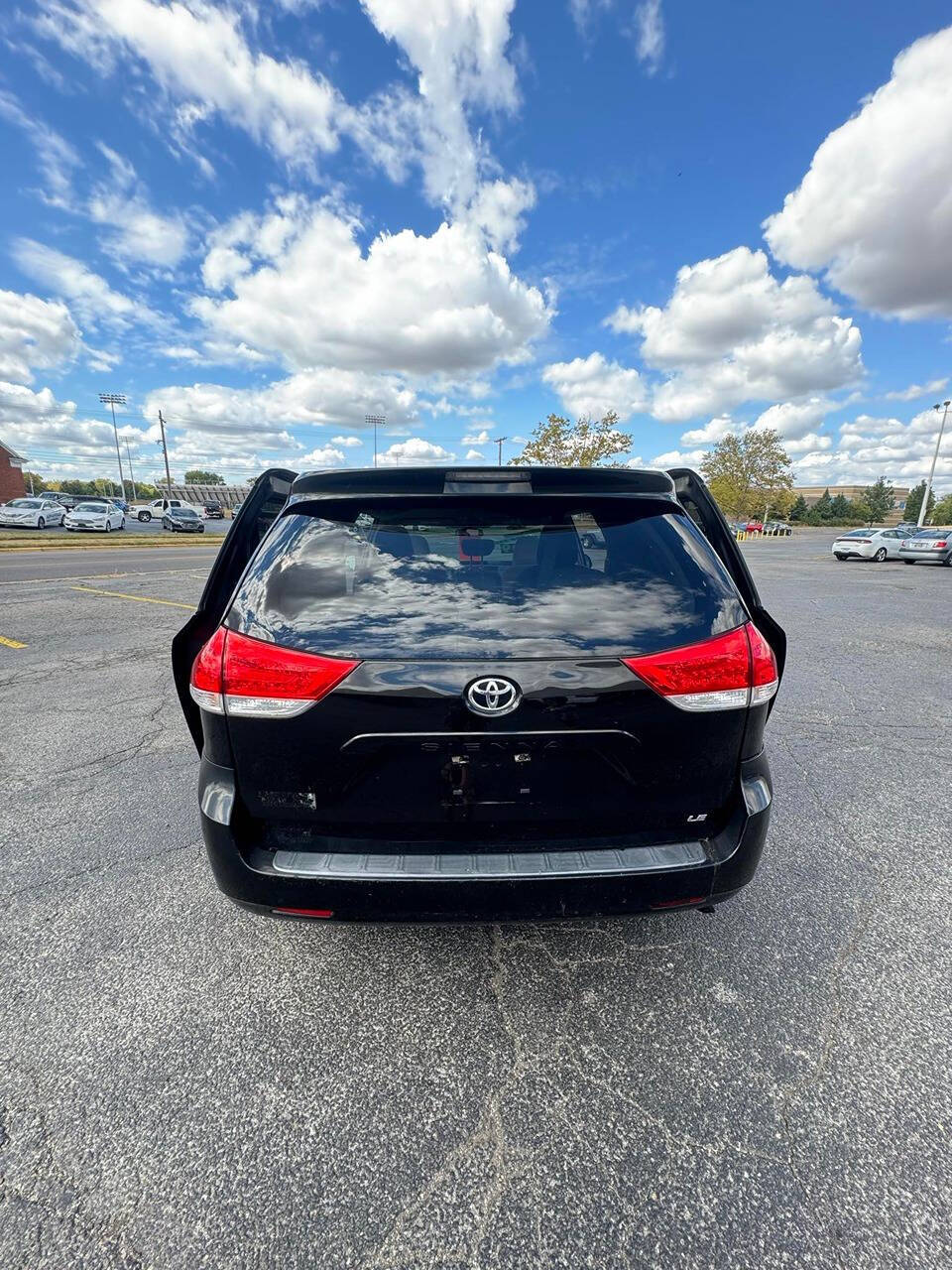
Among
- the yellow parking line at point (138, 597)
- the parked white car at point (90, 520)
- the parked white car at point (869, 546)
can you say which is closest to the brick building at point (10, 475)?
the parked white car at point (90, 520)

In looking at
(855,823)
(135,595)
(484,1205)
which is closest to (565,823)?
(484,1205)

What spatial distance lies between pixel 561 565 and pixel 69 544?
26.5 meters

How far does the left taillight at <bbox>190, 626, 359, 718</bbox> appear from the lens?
1.68 metres

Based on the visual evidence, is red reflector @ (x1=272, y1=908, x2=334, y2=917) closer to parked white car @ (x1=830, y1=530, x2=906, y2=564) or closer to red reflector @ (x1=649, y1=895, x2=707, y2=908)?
red reflector @ (x1=649, y1=895, x2=707, y2=908)

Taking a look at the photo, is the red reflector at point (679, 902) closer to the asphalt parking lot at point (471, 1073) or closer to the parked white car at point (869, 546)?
the asphalt parking lot at point (471, 1073)

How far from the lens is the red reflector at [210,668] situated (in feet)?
5.68

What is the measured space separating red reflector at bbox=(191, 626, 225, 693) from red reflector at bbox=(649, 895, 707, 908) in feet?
4.84

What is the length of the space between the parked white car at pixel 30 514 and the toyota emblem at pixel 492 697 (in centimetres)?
3871

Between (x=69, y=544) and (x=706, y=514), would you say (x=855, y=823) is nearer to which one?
(x=706, y=514)

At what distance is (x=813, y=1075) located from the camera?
1.76 m

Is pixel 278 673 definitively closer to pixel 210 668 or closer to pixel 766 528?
pixel 210 668

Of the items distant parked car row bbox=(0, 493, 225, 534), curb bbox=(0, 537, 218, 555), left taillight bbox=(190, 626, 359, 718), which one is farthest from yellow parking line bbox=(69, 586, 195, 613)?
distant parked car row bbox=(0, 493, 225, 534)

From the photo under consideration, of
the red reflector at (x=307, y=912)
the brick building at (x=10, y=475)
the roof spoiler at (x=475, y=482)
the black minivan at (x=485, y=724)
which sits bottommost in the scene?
the red reflector at (x=307, y=912)

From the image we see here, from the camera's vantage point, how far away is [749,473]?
6975 centimetres
